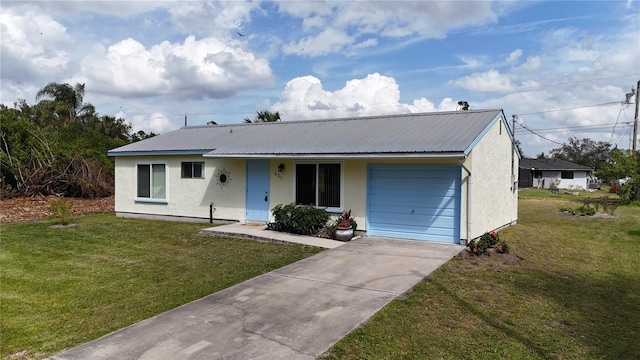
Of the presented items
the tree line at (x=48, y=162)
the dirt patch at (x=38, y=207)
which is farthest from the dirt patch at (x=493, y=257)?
the tree line at (x=48, y=162)

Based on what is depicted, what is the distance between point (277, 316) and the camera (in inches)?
203

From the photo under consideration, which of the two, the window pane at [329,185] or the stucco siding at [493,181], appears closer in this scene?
the stucco siding at [493,181]

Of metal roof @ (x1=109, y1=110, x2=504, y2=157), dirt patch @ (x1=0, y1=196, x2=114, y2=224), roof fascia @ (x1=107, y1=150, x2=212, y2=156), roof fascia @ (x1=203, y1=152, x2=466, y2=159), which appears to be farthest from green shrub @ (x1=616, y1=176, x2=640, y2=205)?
dirt patch @ (x1=0, y1=196, x2=114, y2=224)

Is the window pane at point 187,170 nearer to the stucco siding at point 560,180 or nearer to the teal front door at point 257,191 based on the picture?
the teal front door at point 257,191

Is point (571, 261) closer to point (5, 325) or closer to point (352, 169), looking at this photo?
point (352, 169)

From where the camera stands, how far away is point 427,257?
330 inches

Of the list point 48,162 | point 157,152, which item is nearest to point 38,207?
point 48,162

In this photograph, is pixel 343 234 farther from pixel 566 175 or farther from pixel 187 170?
pixel 566 175

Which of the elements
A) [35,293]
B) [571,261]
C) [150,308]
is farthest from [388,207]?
[35,293]

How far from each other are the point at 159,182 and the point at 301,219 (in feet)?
21.0

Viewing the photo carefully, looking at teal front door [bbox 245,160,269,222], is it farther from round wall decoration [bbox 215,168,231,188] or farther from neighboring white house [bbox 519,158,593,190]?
neighboring white house [bbox 519,158,593,190]

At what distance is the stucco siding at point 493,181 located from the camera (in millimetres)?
9931

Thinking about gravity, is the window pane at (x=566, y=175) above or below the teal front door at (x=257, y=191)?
above

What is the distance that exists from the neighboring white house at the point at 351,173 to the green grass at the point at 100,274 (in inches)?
80.3
